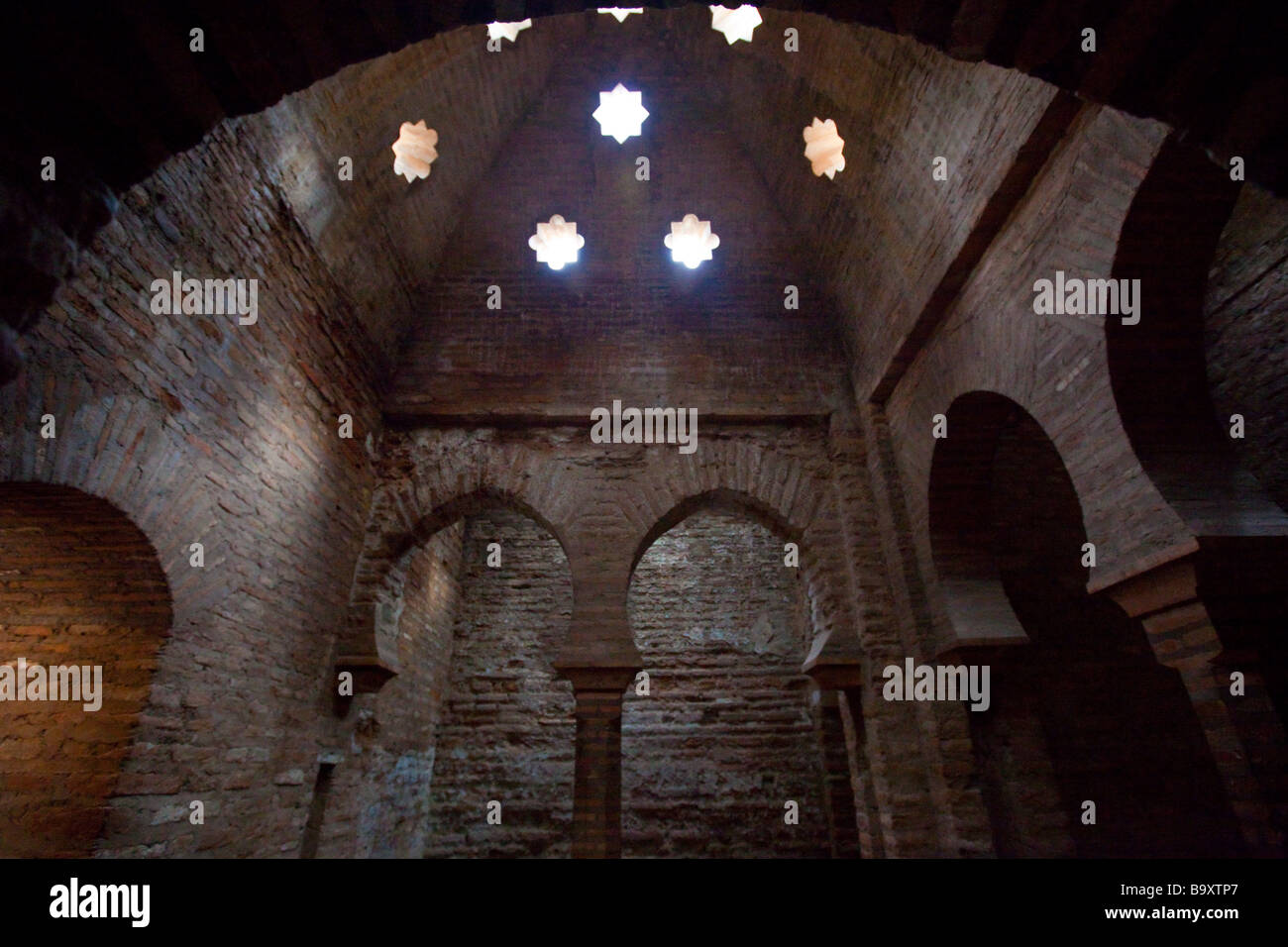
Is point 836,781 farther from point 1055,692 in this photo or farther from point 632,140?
point 632,140

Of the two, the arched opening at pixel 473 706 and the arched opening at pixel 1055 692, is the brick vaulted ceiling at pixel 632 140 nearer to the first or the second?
the arched opening at pixel 1055 692

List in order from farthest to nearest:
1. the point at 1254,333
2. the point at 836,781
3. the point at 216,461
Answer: the point at 836,781 → the point at 1254,333 → the point at 216,461

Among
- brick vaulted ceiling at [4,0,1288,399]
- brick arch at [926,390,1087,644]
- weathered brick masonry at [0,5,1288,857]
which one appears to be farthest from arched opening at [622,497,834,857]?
brick vaulted ceiling at [4,0,1288,399]

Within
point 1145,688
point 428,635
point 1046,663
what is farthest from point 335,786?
point 1145,688

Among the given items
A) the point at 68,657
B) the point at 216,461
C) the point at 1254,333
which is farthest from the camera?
the point at 1254,333

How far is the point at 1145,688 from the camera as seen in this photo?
19.6ft

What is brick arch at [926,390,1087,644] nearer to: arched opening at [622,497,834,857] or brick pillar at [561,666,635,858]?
arched opening at [622,497,834,857]

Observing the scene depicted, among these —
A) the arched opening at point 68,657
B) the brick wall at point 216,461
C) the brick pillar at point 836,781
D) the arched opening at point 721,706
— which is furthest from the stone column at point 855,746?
the arched opening at point 68,657

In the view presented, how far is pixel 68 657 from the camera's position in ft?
11.9

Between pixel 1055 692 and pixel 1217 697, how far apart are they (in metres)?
3.47

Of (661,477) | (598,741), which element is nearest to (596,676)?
(598,741)

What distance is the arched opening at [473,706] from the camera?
6.78 m

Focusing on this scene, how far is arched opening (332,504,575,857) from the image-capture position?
6.78 m

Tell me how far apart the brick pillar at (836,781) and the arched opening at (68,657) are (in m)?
5.84
